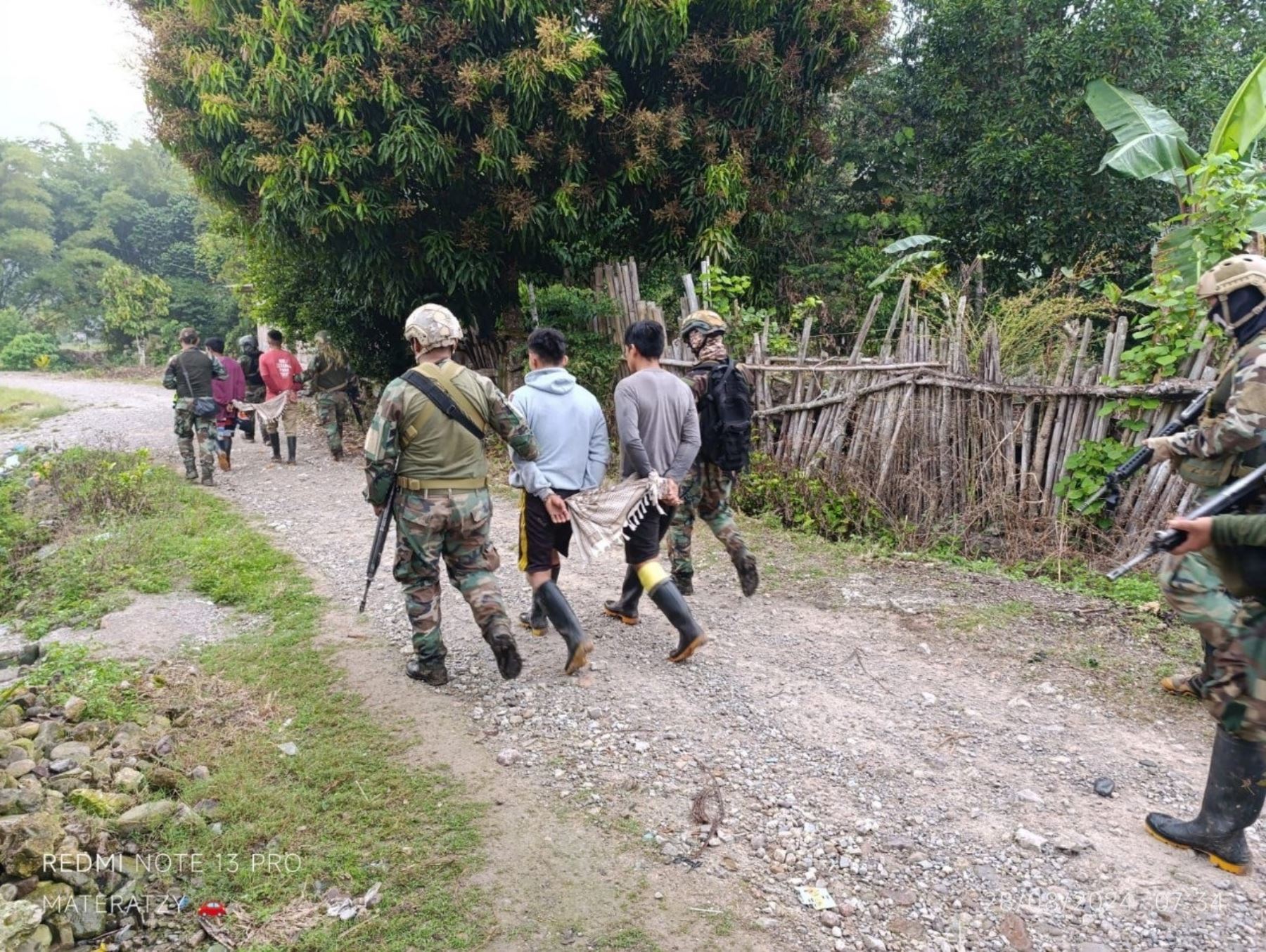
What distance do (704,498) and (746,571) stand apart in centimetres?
65

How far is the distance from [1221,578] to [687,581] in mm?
3255

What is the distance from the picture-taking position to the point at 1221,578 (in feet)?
8.51

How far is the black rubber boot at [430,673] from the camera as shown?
4.25 meters

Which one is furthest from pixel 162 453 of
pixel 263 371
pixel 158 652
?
pixel 158 652

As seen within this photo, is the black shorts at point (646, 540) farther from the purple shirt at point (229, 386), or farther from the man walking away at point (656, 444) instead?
the purple shirt at point (229, 386)

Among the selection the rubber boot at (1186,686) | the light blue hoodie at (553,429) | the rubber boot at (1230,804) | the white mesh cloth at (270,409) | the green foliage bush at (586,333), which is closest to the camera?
the rubber boot at (1230,804)

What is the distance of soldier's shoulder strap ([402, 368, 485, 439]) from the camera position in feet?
12.9

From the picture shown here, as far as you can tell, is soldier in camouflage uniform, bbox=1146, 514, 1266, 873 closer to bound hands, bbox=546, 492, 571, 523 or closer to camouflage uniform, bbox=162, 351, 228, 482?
bound hands, bbox=546, 492, 571, 523

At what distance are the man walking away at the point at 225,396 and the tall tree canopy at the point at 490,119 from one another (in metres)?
1.49

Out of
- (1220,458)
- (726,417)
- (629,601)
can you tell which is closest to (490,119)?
(726,417)

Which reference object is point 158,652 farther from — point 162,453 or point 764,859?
point 162,453

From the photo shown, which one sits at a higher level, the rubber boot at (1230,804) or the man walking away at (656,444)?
the man walking away at (656,444)

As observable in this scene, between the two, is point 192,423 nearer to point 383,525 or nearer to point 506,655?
point 383,525

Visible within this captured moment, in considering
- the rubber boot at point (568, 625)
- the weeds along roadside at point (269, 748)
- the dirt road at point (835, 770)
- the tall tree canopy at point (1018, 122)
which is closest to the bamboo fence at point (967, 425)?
the dirt road at point (835, 770)
